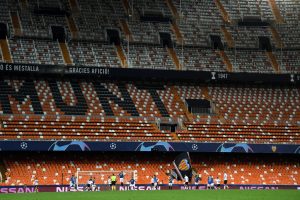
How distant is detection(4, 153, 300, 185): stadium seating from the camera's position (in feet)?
187

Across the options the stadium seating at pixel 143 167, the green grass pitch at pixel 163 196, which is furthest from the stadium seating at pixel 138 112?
the green grass pitch at pixel 163 196

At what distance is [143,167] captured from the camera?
200 ft

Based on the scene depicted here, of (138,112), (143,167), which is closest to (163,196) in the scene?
(143,167)

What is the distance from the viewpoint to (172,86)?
7125 centimetres

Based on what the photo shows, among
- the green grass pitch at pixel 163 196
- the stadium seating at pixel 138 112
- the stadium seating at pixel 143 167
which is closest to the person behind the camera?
the green grass pitch at pixel 163 196

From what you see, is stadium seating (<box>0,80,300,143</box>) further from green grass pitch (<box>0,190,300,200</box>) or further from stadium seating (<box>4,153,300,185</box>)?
green grass pitch (<box>0,190,300,200</box>)

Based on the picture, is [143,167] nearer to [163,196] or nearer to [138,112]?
[138,112]

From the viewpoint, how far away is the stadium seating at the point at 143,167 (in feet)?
187

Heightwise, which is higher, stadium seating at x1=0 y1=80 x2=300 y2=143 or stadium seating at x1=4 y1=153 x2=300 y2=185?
stadium seating at x1=0 y1=80 x2=300 y2=143

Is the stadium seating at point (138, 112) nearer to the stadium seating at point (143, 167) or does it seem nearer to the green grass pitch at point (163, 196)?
the stadium seating at point (143, 167)

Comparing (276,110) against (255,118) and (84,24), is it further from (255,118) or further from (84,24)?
(84,24)

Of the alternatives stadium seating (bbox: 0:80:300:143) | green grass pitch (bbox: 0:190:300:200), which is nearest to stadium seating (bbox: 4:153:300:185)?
stadium seating (bbox: 0:80:300:143)

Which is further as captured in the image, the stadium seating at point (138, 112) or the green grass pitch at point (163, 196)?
the stadium seating at point (138, 112)

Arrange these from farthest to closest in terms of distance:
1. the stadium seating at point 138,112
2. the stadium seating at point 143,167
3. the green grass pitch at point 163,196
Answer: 1. the stadium seating at point 138,112
2. the stadium seating at point 143,167
3. the green grass pitch at point 163,196
